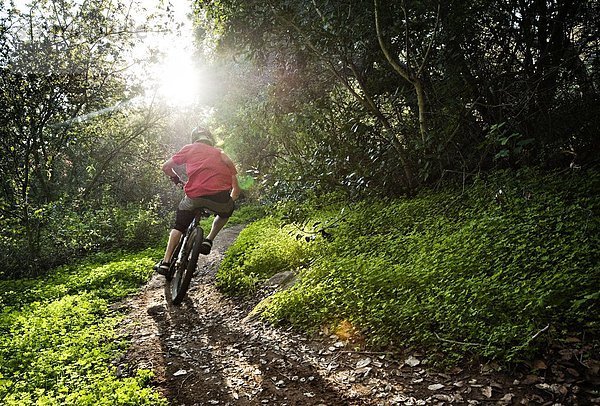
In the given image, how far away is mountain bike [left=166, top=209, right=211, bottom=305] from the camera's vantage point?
5582 millimetres

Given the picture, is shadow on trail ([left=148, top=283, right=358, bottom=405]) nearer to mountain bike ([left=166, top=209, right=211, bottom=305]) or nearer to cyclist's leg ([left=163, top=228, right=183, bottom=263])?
mountain bike ([left=166, top=209, right=211, bottom=305])

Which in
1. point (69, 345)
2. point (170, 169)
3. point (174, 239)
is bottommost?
point (69, 345)

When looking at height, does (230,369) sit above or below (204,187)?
below

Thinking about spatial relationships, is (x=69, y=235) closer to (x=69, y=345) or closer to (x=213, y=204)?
(x=213, y=204)

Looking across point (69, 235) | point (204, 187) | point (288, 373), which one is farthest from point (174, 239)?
point (69, 235)

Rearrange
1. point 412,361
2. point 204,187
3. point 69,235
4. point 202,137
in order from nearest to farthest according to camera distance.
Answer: point 412,361 → point 204,187 → point 202,137 → point 69,235

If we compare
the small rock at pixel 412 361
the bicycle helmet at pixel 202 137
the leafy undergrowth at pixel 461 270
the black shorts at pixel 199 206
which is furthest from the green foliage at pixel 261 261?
the small rock at pixel 412 361

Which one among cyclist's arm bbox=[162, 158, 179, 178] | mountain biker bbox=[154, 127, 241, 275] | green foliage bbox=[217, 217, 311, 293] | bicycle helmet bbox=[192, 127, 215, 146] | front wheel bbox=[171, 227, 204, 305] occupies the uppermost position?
bicycle helmet bbox=[192, 127, 215, 146]

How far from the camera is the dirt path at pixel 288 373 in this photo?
112 inches

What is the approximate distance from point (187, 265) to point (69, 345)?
1668 mm

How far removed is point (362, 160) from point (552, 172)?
118 inches

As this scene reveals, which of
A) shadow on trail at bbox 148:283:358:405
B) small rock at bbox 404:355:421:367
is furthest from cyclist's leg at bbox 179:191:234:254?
small rock at bbox 404:355:421:367

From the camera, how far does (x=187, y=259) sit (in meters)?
5.71

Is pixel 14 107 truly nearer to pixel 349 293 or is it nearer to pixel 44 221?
pixel 44 221
